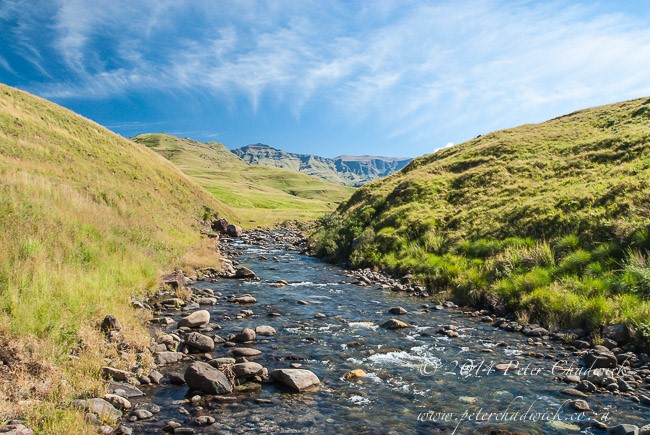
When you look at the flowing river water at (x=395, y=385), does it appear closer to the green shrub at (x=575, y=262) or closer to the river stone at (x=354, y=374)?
the river stone at (x=354, y=374)

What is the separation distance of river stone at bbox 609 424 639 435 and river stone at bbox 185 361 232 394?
8421 millimetres

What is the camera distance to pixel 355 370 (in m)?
11.3

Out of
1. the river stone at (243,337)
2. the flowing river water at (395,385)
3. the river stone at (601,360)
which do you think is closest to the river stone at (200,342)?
the flowing river water at (395,385)

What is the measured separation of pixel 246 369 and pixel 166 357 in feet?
8.33

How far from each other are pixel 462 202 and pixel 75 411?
34896mm

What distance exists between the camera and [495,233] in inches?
1020

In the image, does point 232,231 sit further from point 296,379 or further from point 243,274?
point 296,379

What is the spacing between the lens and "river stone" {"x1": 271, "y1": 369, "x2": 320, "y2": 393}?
1002 cm

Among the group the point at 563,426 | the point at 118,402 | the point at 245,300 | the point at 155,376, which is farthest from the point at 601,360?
the point at 245,300

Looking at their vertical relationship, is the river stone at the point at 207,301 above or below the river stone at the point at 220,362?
above

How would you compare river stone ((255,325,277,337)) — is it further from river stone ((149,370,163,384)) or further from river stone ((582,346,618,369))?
river stone ((582,346,618,369))

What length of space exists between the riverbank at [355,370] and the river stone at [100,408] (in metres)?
0.27

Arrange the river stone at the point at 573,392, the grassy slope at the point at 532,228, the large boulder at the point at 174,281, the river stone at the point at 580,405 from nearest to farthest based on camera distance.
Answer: the river stone at the point at 580,405 → the river stone at the point at 573,392 → the grassy slope at the point at 532,228 → the large boulder at the point at 174,281

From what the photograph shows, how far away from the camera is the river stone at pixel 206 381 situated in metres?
9.51
